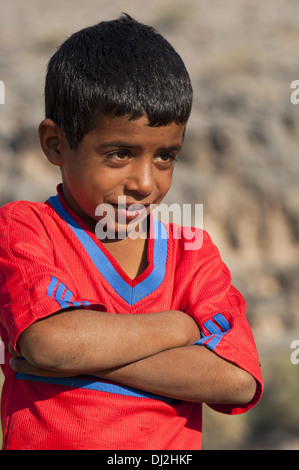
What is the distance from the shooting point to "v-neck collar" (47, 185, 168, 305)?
193 centimetres

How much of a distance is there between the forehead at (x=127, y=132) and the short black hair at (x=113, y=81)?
14 millimetres

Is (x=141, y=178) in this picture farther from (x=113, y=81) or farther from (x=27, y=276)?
(x=27, y=276)

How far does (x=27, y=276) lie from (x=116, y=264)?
0.85 feet

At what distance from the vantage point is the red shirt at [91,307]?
1814 mm

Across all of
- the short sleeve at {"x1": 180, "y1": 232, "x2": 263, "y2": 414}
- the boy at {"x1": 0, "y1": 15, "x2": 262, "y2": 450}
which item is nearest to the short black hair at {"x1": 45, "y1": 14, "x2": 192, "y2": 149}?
the boy at {"x1": 0, "y1": 15, "x2": 262, "y2": 450}

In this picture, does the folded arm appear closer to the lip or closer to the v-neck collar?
the v-neck collar

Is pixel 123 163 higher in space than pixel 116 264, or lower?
higher

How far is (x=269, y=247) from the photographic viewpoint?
35.4 feet

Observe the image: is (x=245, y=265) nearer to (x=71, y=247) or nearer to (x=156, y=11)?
(x=156, y=11)

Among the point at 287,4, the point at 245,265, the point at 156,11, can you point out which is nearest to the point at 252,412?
the point at 245,265

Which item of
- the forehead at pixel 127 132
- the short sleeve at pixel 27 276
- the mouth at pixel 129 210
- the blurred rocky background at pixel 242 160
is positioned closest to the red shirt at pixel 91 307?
the short sleeve at pixel 27 276

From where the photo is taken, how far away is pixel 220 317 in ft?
6.37

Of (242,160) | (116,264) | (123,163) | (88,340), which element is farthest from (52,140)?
(242,160)

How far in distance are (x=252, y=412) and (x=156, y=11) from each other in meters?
10.6
